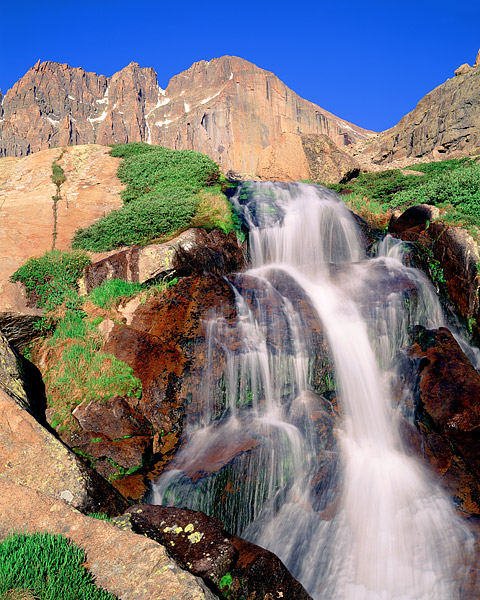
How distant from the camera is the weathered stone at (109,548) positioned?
137 inches

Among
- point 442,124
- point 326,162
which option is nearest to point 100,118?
point 442,124

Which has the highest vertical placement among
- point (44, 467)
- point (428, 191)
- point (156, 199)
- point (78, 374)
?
point (428, 191)

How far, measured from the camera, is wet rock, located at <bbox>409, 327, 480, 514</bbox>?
6.61 metres

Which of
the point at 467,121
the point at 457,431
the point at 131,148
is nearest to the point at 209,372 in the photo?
the point at 457,431

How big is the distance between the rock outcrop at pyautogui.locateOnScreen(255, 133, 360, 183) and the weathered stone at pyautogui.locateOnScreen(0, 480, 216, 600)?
66.6 feet

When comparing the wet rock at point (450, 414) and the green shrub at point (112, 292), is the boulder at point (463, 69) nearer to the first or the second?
the wet rock at point (450, 414)

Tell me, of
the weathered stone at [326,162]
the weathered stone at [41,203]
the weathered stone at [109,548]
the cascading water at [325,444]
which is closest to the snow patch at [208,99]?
the weathered stone at [326,162]

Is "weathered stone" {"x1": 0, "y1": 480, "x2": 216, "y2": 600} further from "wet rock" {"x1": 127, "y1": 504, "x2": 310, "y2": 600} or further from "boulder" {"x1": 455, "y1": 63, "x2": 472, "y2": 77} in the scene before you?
"boulder" {"x1": 455, "y1": 63, "x2": 472, "y2": 77}

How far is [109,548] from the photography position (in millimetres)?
3857

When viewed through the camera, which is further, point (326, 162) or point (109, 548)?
point (326, 162)

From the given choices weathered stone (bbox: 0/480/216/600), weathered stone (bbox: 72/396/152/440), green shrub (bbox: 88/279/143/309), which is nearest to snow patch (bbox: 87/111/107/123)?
green shrub (bbox: 88/279/143/309)

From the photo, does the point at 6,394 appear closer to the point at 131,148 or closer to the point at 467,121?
the point at 131,148

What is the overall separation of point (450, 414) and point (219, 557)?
5039 millimetres

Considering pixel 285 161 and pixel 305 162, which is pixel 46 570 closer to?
pixel 285 161
